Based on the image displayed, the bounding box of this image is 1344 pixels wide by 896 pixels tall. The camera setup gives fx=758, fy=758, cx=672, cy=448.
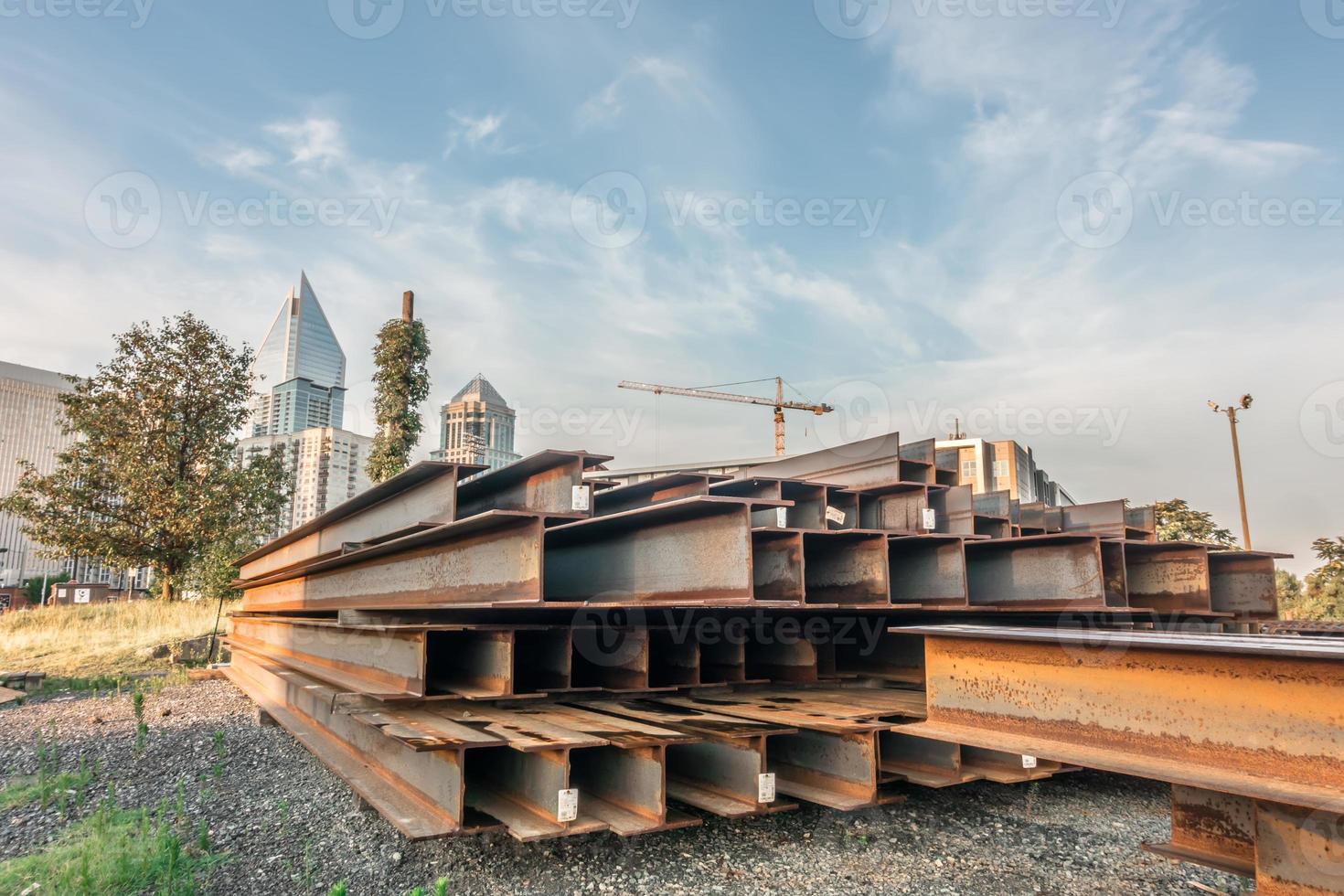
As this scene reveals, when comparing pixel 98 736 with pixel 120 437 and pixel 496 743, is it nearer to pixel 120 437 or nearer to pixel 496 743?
pixel 496 743

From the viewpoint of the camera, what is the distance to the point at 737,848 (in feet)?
12.3

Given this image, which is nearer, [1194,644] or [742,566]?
[1194,644]

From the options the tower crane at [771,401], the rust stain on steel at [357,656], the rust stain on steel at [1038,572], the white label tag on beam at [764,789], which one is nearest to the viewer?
the white label tag on beam at [764,789]

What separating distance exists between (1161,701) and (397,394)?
19.3 meters

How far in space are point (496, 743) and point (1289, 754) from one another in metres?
2.69

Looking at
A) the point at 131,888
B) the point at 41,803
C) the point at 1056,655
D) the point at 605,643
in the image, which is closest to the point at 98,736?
the point at 41,803

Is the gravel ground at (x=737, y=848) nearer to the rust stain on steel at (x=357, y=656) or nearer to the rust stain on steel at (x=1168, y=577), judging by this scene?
the rust stain on steel at (x=357, y=656)

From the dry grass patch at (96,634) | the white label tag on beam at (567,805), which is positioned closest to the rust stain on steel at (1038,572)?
the white label tag on beam at (567,805)

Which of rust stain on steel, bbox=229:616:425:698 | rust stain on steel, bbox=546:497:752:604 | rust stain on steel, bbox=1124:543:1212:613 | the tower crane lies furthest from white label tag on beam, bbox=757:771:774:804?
the tower crane

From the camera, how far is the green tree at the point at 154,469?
1795cm

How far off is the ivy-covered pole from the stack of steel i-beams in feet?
42.7

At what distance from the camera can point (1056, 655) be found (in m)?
2.47

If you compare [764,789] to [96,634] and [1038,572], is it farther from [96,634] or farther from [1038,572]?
[96,634]

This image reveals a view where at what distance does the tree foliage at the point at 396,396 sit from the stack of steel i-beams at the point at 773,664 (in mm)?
13001
